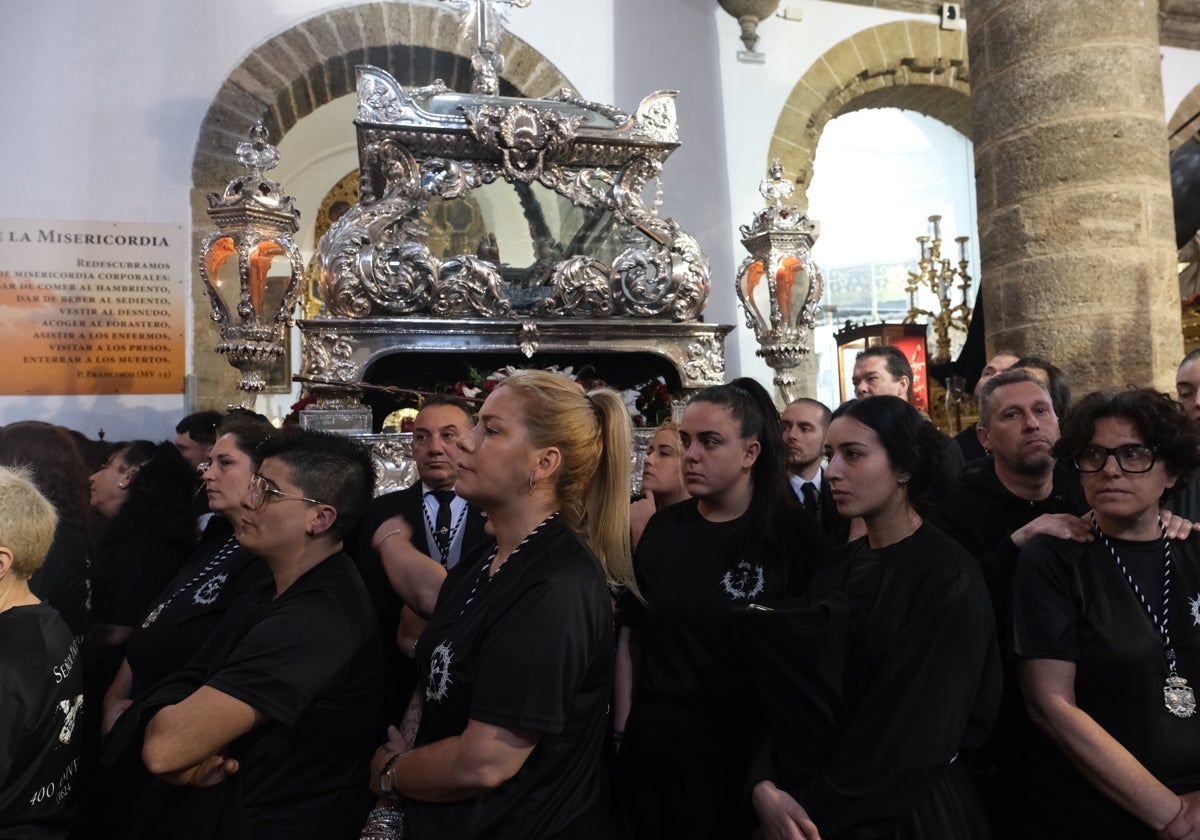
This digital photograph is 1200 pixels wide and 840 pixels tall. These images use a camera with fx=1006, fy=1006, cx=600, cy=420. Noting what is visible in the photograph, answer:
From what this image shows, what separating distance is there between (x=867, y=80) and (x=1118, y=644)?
829cm

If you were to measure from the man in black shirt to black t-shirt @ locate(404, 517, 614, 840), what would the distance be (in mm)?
243

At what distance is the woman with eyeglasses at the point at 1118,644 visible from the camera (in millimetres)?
1969

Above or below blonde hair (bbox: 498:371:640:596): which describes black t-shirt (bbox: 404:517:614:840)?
below

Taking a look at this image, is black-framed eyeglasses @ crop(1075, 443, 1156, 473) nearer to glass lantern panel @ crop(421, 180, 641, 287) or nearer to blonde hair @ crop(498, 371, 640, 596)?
blonde hair @ crop(498, 371, 640, 596)

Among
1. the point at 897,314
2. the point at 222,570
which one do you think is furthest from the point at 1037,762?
the point at 897,314

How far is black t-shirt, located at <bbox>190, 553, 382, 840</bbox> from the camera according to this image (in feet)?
6.14

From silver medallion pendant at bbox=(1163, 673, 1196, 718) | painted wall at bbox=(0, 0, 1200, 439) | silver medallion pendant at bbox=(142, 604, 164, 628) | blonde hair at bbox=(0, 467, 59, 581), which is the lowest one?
silver medallion pendant at bbox=(1163, 673, 1196, 718)

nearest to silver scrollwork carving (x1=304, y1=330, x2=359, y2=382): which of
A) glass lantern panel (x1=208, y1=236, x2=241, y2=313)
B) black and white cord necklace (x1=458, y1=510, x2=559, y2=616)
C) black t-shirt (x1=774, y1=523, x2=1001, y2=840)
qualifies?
glass lantern panel (x1=208, y1=236, x2=241, y2=313)

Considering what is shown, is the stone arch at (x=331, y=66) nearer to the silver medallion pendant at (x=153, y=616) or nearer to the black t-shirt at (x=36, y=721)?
the silver medallion pendant at (x=153, y=616)

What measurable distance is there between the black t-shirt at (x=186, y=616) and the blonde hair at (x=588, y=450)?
85 centimetres

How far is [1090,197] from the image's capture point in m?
4.97

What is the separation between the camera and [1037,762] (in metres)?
2.13

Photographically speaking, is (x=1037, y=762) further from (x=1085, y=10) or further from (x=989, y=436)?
(x=1085, y=10)

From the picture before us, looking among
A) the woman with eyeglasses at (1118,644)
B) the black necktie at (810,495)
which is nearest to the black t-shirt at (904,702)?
the woman with eyeglasses at (1118,644)
